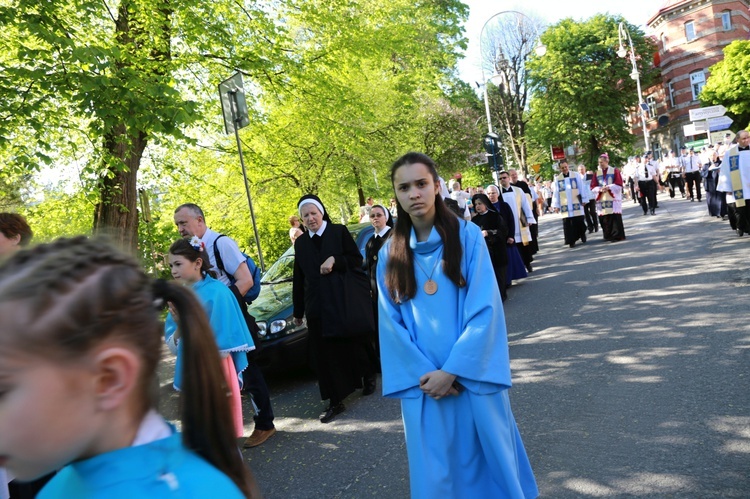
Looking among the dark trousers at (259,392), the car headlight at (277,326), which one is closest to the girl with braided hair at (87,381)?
the dark trousers at (259,392)

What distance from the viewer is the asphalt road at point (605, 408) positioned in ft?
13.4

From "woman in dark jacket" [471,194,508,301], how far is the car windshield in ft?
11.0

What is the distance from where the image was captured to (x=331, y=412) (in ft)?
21.0

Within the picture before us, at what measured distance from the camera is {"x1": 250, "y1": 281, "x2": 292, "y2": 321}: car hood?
8047mm

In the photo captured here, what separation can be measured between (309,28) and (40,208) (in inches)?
294

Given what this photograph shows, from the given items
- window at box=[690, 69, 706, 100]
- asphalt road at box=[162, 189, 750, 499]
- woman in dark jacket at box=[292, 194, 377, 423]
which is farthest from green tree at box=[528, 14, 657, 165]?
woman in dark jacket at box=[292, 194, 377, 423]

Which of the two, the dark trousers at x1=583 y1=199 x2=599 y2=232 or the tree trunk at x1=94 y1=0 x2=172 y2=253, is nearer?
the tree trunk at x1=94 y1=0 x2=172 y2=253

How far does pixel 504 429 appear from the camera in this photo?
9.68 ft

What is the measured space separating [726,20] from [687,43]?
3.36 meters

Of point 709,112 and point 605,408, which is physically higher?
point 709,112

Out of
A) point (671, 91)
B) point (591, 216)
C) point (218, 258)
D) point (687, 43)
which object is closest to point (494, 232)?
point (218, 258)

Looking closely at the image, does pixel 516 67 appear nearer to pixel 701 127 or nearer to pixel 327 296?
pixel 701 127

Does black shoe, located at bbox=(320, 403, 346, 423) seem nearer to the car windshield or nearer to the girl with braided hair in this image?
the car windshield

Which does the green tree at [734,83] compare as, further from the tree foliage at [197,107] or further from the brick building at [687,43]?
the tree foliage at [197,107]
